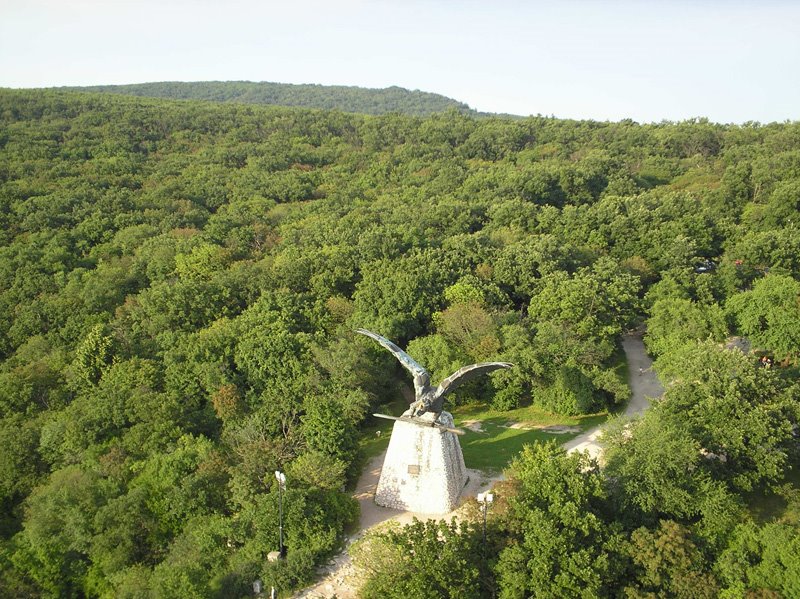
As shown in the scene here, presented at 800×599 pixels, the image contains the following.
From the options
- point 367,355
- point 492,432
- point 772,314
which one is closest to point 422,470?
point 492,432

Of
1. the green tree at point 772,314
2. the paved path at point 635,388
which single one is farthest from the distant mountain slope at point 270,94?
the green tree at point 772,314

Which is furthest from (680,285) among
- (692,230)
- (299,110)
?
(299,110)

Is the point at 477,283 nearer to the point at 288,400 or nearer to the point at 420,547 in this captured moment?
the point at 288,400

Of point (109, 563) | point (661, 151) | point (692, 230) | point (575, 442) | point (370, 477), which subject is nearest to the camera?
point (109, 563)

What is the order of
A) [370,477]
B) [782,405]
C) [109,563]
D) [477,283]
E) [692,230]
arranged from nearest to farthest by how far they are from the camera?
[109,563] → [782,405] → [370,477] → [477,283] → [692,230]

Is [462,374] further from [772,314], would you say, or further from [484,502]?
[772,314]

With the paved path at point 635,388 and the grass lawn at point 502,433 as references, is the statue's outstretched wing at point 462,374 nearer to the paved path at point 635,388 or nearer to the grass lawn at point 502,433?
the grass lawn at point 502,433
